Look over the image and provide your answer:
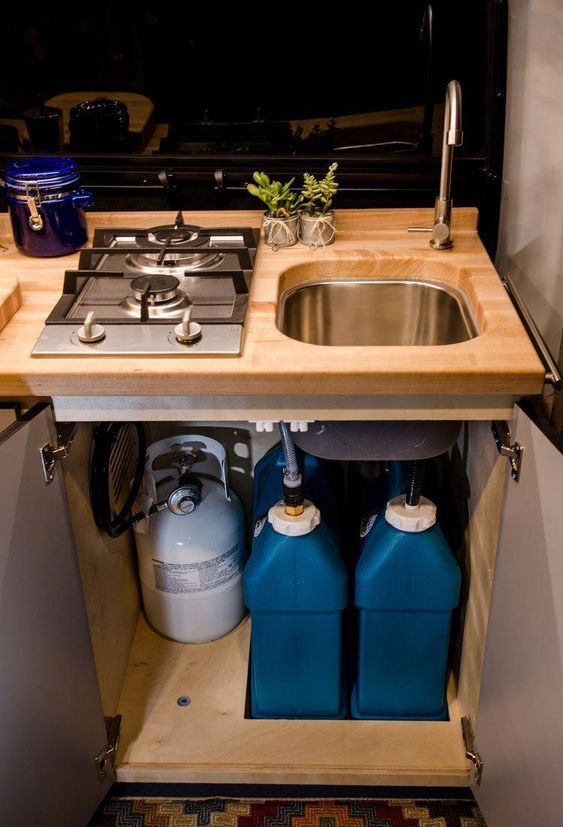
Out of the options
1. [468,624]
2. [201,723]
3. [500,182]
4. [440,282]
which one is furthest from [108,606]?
[500,182]

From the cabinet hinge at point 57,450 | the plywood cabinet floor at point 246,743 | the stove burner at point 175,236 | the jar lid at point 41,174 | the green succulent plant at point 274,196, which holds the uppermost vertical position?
the jar lid at point 41,174

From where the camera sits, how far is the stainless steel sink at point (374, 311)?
1654 mm

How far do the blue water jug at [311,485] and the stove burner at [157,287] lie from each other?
0.55 meters

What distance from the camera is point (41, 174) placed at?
1568 mm

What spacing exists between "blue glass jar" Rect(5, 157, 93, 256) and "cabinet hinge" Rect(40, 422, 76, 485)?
454 millimetres

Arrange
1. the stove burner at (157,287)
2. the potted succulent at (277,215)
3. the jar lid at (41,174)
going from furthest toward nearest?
the potted succulent at (277,215), the jar lid at (41,174), the stove burner at (157,287)

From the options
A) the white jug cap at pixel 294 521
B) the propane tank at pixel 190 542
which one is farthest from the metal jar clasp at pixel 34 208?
the white jug cap at pixel 294 521

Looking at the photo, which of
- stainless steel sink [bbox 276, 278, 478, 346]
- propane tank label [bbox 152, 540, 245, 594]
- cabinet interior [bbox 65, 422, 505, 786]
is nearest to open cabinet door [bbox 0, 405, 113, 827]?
cabinet interior [bbox 65, 422, 505, 786]

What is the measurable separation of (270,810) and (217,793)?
12cm

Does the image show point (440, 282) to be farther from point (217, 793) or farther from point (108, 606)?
point (217, 793)

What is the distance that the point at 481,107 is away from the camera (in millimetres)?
1807

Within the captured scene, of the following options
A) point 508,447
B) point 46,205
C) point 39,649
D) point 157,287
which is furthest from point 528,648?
point 46,205

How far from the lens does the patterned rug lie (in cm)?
165

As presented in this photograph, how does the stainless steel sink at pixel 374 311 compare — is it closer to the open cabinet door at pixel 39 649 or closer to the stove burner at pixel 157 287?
the stove burner at pixel 157 287
